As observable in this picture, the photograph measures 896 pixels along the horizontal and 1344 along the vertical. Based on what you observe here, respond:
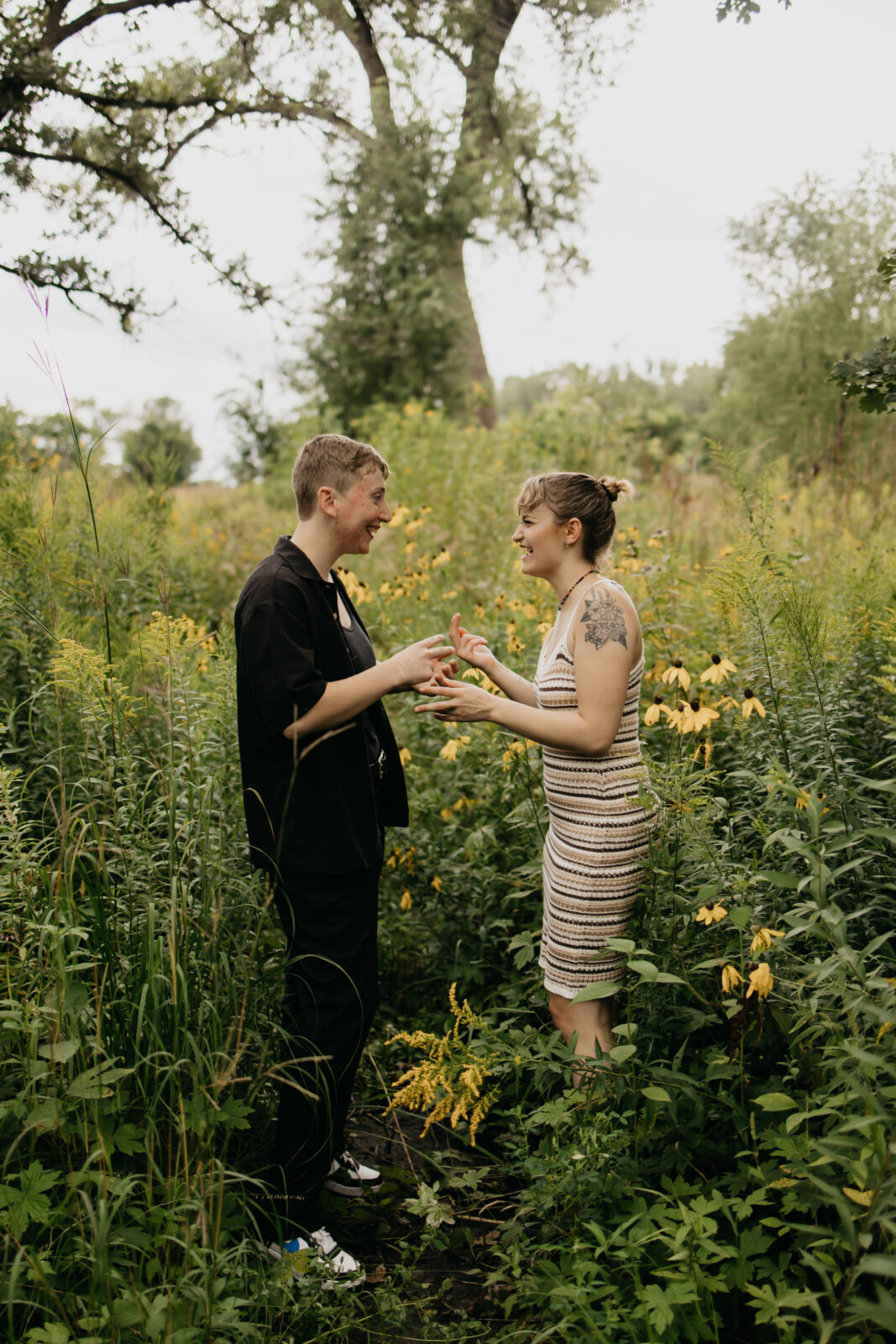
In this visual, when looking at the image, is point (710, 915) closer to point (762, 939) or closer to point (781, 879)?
point (762, 939)

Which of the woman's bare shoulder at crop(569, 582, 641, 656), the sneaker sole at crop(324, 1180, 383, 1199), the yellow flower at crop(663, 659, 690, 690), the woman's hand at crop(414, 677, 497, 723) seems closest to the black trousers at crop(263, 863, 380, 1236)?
the sneaker sole at crop(324, 1180, 383, 1199)

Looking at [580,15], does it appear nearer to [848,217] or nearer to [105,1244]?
[848,217]

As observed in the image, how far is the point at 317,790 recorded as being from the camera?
2.24 meters

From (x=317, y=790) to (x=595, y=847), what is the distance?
723mm

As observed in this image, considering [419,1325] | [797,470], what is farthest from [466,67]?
[419,1325]

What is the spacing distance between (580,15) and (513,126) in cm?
578

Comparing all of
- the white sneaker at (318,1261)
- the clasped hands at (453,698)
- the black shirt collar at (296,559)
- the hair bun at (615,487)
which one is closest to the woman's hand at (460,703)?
the clasped hands at (453,698)

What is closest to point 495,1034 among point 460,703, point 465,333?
point 460,703

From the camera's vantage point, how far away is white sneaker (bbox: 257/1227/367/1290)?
2008mm

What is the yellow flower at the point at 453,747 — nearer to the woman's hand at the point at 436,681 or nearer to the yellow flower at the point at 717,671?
the woman's hand at the point at 436,681

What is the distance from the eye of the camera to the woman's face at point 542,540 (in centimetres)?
243

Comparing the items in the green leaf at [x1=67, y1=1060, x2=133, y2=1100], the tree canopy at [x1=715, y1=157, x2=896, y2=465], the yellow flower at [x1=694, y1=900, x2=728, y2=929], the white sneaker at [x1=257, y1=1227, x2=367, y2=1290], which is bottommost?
the white sneaker at [x1=257, y1=1227, x2=367, y2=1290]

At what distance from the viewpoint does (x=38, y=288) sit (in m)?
4.33

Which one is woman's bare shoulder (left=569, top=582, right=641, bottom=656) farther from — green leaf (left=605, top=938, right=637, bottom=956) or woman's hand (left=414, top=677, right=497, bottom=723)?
green leaf (left=605, top=938, right=637, bottom=956)
